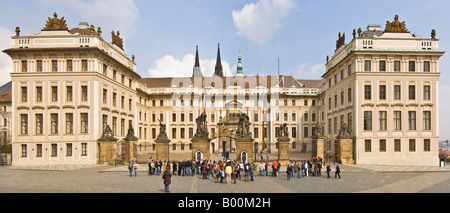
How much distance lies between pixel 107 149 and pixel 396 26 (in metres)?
33.8

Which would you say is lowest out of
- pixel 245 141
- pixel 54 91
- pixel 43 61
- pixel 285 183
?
pixel 285 183

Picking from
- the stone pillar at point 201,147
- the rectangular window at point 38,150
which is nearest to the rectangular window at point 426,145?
the stone pillar at point 201,147

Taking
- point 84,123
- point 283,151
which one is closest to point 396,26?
point 283,151

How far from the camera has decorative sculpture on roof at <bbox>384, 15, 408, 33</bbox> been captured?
3850cm

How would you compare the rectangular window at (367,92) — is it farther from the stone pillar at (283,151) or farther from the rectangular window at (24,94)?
the rectangular window at (24,94)

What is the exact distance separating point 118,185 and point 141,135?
3673 centimetres

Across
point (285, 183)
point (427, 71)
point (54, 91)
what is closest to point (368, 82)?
point (427, 71)

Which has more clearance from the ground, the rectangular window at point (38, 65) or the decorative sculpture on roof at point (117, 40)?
the decorative sculpture on roof at point (117, 40)

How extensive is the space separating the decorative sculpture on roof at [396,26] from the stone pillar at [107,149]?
31831mm

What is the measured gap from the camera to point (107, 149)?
118 feet

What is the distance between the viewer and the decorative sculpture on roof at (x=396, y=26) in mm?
38500

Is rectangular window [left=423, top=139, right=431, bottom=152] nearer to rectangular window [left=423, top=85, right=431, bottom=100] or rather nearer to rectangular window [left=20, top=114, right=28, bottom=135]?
rectangular window [left=423, top=85, right=431, bottom=100]

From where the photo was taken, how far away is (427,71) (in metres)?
37.1

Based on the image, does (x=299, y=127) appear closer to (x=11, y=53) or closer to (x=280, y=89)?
(x=280, y=89)
